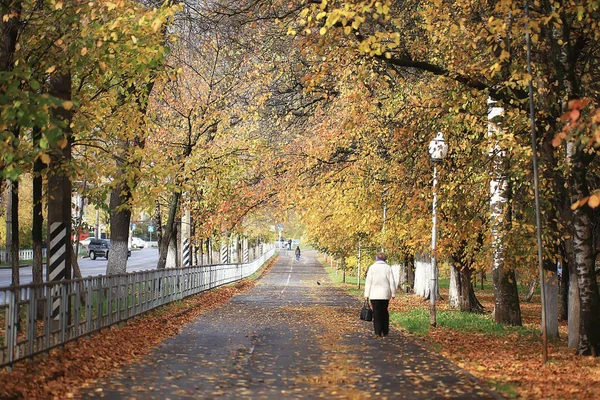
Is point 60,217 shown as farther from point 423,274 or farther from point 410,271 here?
point 410,271

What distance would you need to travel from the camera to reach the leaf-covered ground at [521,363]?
10.7 m

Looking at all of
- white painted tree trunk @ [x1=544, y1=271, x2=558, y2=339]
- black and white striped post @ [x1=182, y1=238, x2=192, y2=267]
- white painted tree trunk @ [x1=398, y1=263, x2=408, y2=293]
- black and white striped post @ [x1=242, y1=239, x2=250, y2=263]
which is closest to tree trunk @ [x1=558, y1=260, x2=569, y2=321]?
white painted tree trunk @ [x1=544, y1=271, x2=558, y2=339]

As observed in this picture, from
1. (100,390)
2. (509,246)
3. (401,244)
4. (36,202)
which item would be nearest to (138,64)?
(36,202)

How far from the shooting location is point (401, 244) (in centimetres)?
3531

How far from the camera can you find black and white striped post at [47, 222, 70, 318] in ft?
53.4

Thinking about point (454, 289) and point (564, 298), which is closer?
point (564, 298)

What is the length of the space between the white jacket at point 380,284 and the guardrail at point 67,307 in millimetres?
5246

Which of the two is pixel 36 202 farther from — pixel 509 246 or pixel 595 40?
pixel 595 40

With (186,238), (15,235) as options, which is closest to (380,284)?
(15,235)

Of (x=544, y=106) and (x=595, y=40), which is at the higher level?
(x=595, y=40)

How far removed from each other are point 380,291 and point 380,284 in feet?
0.48

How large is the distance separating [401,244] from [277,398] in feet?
84.1

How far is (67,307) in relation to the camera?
1402 centimetres

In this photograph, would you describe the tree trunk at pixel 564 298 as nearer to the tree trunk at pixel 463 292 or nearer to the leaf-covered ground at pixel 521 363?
the tree trunk at pixel 463 292
